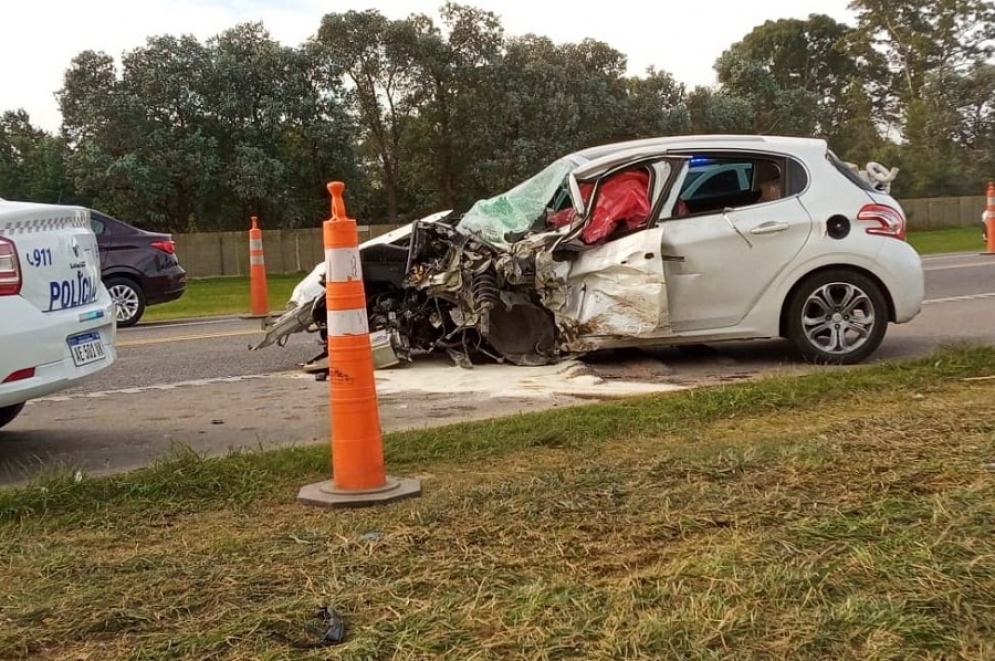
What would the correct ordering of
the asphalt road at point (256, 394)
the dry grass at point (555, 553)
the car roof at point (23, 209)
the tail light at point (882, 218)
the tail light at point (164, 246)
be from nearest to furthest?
the dry grass at point (555, 553) → the car roof at point (23, 209) → the asphalt road at point (256, 394) → the tail light at point (882, 218) → the tail light at point (164, 246)

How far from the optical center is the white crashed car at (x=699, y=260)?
730cm

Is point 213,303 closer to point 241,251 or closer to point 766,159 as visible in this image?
point 766,159

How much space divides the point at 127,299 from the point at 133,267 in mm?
479

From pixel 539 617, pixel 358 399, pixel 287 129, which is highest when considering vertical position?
pixel 287 129

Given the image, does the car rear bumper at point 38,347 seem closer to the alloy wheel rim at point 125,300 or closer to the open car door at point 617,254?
the open car door at point 617,254

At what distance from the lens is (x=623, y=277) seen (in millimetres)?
7195

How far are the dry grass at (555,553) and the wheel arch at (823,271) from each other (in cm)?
252

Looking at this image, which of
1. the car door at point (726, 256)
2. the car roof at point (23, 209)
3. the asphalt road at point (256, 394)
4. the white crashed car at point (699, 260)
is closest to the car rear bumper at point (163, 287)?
the asphalt road at point (256, 394)

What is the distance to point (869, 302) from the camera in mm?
7395

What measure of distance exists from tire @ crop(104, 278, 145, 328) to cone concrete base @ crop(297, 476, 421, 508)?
9.93m

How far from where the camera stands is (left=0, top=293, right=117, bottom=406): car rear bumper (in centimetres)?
482

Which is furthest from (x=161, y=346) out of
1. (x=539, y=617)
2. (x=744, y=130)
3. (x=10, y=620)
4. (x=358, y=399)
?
(x=744, y=130)

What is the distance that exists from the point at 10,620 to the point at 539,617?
4.95 ft

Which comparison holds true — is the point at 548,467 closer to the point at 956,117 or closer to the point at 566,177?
the point at 566,177
